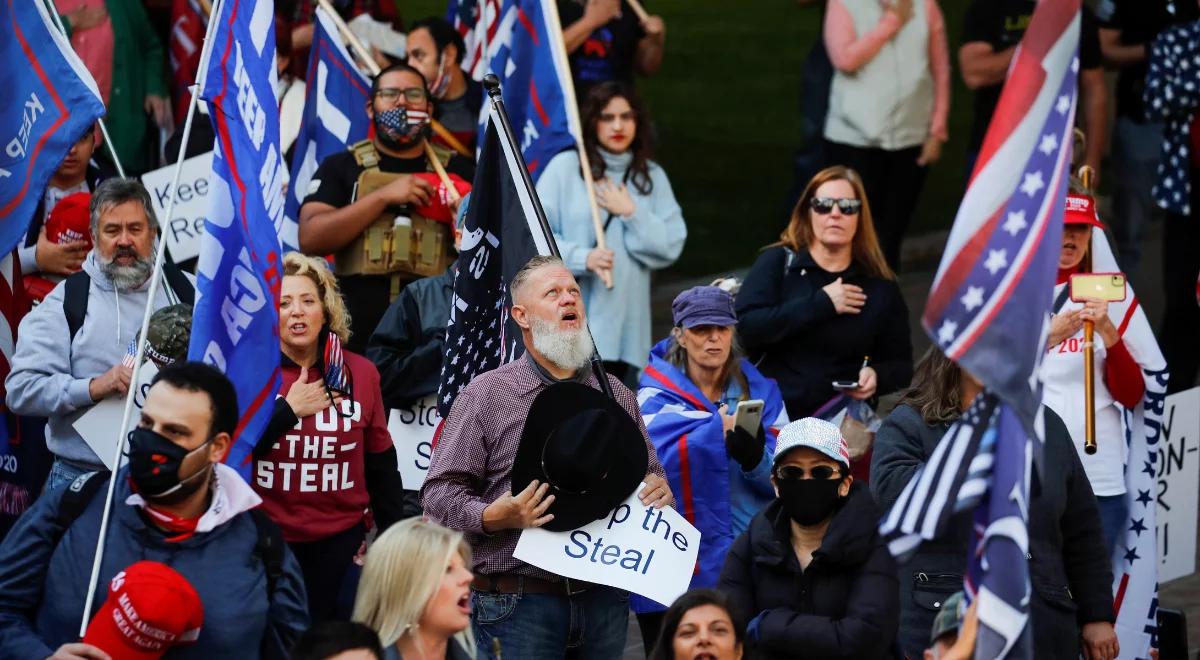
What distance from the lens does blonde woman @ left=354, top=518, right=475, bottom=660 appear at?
5.83m

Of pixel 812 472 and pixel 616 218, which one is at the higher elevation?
pixel 616 218

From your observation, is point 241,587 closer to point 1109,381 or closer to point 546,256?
point 546,256

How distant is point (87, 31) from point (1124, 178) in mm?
6008

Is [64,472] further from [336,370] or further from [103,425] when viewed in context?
[336,370]

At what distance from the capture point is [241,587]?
19.5ft

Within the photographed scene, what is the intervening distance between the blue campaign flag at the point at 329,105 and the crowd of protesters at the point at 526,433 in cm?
38

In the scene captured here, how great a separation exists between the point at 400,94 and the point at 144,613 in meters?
4.67

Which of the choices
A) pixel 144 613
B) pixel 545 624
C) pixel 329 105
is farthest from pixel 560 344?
pixel 329 105

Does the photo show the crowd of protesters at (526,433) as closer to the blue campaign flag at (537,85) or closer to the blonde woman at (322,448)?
the blonde woman at (322,448)

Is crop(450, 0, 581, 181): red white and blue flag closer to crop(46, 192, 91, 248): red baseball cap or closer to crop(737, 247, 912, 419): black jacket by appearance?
crop(737, 247, 912, 419): black jacket

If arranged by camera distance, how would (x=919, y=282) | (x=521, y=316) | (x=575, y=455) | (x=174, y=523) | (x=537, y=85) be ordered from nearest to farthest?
(x=174, y=523), (x=575, y=455), (x=521, y=316), (x=537, y=85), (x=919, y=282)

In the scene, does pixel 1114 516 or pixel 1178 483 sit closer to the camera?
pixel 1114 516

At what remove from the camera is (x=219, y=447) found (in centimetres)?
603

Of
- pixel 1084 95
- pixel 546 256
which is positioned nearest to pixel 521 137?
pixel 546 256
